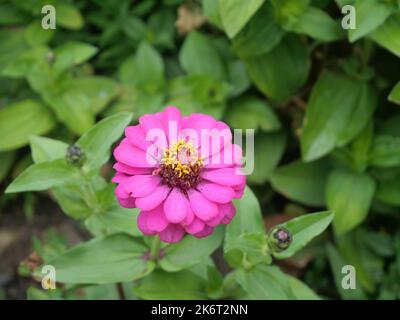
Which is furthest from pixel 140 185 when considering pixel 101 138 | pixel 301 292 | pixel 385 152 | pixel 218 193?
pixel 385 152

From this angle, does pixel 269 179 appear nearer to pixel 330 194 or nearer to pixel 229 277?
pixel 330 194

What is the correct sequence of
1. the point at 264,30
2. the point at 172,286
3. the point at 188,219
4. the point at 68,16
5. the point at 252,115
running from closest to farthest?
1. the point at 188,219
2. the point at 172,286
3. the point at 264,30
4. the point at 252,115
5. the point at 68,16

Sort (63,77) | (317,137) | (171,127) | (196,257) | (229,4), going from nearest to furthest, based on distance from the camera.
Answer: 1. (171,127)
2. (196,257)
3. (229,4)
4. (317,137)
5. (63,77)

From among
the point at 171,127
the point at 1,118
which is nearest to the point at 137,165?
the point at 171,127

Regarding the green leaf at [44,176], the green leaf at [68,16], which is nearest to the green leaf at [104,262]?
the green leaf at [44,176]

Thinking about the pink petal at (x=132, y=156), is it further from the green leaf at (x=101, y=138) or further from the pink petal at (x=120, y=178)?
the green leaf at (x=101, y=138)

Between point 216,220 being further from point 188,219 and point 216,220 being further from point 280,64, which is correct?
point 280,64
